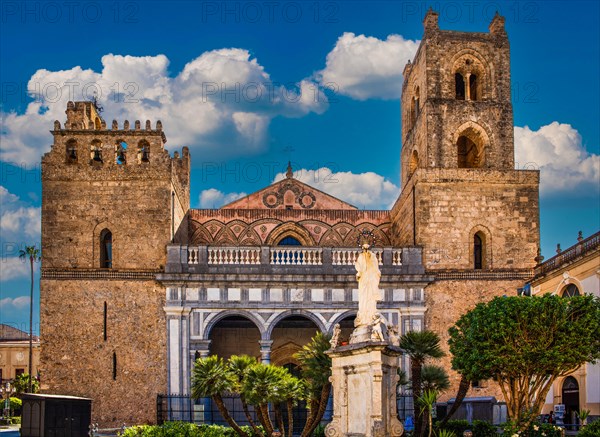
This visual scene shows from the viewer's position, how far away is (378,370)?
59.4ft

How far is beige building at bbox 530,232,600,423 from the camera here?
2683 cm

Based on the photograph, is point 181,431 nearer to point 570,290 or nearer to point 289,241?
point 570,290

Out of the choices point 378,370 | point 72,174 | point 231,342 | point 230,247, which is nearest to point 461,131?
point 230,247

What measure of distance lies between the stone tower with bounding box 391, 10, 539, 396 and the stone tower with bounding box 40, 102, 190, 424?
32.2ft

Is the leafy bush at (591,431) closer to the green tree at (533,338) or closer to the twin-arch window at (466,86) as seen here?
the green tree at (533,338)

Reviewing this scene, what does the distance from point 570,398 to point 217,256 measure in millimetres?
13258

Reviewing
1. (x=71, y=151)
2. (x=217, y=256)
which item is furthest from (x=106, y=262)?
(x=71, y=151)

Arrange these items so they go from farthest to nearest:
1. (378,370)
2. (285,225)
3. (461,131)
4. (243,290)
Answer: (285,225) → (461,131) → (243,290) → (378,370)

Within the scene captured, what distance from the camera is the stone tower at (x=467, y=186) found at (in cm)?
3241

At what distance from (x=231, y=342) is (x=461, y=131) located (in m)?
12.6

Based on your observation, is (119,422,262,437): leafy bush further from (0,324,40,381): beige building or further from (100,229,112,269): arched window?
(0,324,40,381): beige building

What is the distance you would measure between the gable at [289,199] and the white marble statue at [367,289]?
62.5ft

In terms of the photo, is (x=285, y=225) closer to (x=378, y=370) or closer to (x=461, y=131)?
(x=461, y=131)

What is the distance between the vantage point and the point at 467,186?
109 feet
